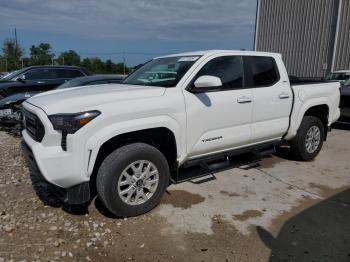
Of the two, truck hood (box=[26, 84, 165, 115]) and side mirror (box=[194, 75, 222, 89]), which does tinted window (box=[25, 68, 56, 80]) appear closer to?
truck hood (box=[26, 84, 165, 115])

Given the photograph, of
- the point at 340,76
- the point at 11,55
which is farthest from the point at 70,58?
the point at 340,76

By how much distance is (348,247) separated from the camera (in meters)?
3.11

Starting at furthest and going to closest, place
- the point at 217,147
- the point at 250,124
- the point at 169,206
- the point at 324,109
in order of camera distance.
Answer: the point at 324,109, the point at 250,124, the point at 217,147, the point at 169,206

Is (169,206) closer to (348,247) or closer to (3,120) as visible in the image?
(348,247)

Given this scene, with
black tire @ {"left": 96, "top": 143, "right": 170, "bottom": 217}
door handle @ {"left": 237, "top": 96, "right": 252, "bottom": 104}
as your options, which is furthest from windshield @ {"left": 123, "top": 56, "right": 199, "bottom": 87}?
black tire @ {"left": 96, "top": 143, "right": 170, "bottom": 217}

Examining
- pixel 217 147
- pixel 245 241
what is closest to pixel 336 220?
pixel 245 241

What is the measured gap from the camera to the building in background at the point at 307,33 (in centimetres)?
1469

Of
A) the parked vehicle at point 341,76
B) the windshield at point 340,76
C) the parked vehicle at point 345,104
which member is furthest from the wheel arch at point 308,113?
the windshield at point 340,76

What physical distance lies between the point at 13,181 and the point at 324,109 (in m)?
5.36

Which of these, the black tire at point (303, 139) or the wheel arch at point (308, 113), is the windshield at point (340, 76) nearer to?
the wheel arch at point (308, 113)

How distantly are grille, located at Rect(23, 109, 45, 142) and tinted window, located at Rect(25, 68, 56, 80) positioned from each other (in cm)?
667

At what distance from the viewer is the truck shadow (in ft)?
9.78

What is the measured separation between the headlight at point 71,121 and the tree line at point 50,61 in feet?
74.2

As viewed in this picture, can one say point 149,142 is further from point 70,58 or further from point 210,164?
point 70,58
